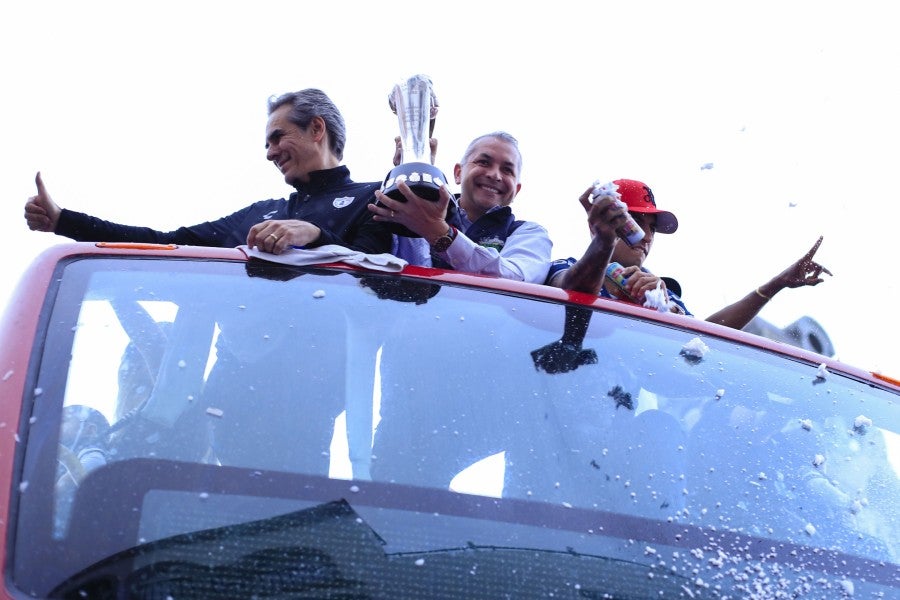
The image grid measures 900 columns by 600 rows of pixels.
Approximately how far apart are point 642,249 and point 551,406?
71.9 inches

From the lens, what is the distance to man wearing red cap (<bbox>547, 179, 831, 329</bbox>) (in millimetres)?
2688

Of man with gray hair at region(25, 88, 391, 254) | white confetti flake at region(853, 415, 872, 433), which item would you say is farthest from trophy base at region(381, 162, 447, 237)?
white confetti flake at region(853, 415, 872, 433)

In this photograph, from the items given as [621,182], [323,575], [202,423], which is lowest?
[323,575]

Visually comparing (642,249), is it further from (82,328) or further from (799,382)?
(82,328)

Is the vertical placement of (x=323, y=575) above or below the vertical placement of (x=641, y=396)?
below

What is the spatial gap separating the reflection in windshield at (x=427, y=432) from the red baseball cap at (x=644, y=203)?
5.01 ft

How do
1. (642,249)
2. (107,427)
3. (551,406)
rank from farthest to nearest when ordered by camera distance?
1. (642,249)
2. (551,406)
3. (107,427)

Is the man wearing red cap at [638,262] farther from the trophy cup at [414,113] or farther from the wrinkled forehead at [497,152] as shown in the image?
the trophy cup at [414,113]

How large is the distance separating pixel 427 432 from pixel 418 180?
0.97 metres

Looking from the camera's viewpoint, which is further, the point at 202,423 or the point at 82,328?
the point at 82,328

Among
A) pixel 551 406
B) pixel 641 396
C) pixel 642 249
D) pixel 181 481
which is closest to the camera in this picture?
pixel 181 481

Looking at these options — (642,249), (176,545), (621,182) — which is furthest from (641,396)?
(621,182)

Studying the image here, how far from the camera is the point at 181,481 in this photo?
1.65 meters

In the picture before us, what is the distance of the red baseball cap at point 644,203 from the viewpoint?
3889mm
